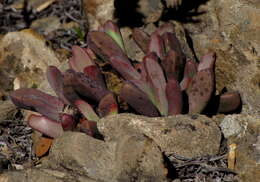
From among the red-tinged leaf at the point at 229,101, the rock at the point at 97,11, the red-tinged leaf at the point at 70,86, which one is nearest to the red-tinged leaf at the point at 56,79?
the red-tinged leaf at the point at 70,86

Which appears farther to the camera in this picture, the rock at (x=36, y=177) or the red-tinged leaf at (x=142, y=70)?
the red-tinged leaf at (x=142, y=70)

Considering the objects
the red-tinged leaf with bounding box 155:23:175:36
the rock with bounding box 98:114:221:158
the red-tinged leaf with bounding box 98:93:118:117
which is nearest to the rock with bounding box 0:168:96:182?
the rock with bounding box 98:114:221:158

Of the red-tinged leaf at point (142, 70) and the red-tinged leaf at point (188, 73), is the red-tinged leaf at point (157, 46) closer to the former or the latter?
Result: the red-tinged leaf at point (142, 70)

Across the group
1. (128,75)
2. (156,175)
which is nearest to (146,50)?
(128,75)

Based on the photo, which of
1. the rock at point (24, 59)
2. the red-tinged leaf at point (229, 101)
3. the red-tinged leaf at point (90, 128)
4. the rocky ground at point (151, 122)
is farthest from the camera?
the rock at point (24, 59)

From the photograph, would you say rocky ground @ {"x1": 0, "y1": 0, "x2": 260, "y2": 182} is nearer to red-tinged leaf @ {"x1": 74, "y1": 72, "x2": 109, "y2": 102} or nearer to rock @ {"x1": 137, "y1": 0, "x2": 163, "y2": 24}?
rock @ {"x1": 137, "y1": 0, "x2": 163, "y2": 24}

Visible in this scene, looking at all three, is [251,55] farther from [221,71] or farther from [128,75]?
[128,75]
